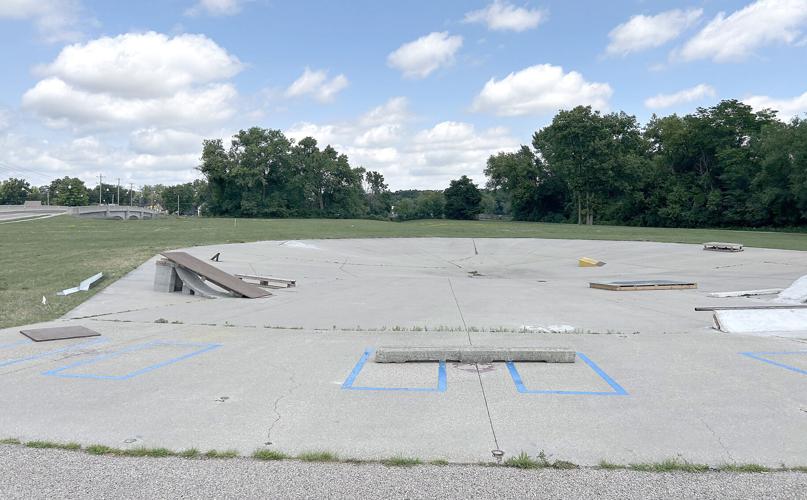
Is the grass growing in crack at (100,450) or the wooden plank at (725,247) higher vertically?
the wooden plank at (725,247)

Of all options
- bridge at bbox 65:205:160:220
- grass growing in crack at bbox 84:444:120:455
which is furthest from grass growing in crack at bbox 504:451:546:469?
bridge at bbox 65:205:160:220

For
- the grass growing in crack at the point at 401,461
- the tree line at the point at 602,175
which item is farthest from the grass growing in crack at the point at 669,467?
the tree line at the point at 602,175

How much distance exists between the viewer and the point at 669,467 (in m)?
4.34

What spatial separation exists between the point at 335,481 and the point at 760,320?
30.3ft

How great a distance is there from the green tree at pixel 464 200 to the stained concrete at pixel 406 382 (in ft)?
309

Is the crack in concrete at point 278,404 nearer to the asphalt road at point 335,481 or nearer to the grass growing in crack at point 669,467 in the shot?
the asphalt road at point 335,481

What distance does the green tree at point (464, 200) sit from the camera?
355 ft

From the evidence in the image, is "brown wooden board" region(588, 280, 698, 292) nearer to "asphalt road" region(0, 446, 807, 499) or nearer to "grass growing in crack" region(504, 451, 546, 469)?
"asphalt road" region(0, 446, 807, 499)

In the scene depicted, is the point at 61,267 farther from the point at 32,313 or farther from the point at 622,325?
the point at 622,325

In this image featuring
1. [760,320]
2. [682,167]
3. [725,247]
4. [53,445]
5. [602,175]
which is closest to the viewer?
[53,445]

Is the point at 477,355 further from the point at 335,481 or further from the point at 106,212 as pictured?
the point at 106,212

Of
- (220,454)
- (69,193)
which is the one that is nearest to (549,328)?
(220,454)

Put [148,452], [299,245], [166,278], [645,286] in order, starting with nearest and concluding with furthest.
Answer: [148,452], [166,278], [645,286], [299,245]

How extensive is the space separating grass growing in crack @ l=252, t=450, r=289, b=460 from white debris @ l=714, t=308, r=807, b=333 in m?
8.64
